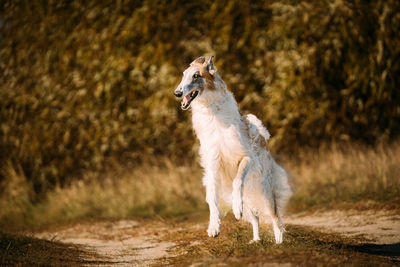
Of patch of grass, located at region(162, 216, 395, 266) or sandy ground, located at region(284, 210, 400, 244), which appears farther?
sandy ground, located at region(284, 210, 400, 244)

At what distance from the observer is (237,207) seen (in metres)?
4.07

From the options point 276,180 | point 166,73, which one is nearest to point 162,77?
point 166,73

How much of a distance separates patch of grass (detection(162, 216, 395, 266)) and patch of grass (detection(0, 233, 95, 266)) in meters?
1.13

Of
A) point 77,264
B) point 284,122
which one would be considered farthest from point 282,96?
point 77,264

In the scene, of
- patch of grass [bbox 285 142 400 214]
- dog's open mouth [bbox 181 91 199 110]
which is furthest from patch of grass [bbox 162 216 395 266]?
patch of grass [bbox 285 142 400 214]

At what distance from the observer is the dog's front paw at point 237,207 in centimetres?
404

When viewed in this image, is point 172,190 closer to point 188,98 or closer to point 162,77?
point 162,77

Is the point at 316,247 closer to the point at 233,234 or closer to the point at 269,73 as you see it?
the point at 233,234

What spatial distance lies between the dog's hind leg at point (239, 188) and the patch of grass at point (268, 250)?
0.37m

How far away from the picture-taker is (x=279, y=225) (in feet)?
15.7

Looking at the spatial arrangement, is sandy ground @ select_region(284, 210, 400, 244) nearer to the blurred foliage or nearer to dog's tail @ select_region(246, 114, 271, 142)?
dog's tail @ select_region(246, 114, 271, 142)

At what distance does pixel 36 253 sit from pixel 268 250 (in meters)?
2.47

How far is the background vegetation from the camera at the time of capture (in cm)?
941

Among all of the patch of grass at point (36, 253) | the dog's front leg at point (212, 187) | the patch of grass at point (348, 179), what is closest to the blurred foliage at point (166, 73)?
the patch of grass at point (348, 179)
